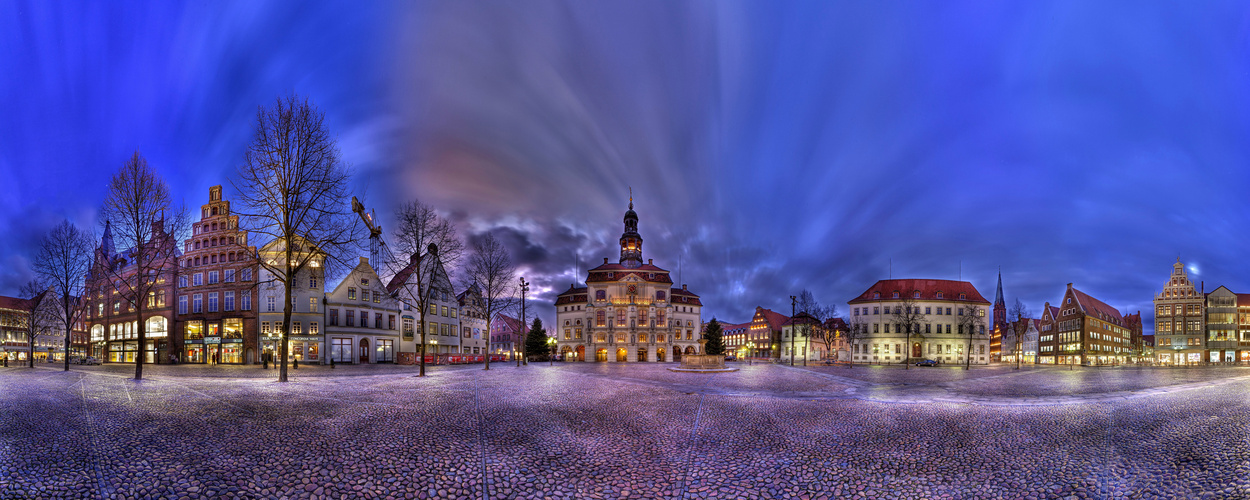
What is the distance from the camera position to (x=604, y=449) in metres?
10.1

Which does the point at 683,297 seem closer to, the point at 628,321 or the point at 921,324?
the point at 628,321

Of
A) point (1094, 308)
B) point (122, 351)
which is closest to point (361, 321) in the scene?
point (122, 351)

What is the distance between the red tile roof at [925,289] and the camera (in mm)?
93500

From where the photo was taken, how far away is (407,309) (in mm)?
68250

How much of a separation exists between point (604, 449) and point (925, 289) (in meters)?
98.9

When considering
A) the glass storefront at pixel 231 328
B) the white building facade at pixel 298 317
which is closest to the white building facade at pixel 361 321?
the white building facade at pixel 298 317

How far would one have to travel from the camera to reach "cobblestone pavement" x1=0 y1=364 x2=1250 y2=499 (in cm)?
778

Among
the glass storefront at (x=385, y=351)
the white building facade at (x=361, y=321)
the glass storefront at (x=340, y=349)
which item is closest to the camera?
the glass storefront at (x=340, y=349)

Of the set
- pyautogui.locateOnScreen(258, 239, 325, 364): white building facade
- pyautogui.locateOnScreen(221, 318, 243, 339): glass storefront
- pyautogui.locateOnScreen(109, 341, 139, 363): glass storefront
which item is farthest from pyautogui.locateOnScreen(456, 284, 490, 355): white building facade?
pyautogui.locateOnScreen(109, 341, 139, 363): glass storefront

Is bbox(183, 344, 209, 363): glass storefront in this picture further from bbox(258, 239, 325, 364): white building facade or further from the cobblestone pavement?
the cobblestone pavement

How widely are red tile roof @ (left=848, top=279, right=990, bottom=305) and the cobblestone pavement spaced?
263ft

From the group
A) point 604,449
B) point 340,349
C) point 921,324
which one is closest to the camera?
point 604,449

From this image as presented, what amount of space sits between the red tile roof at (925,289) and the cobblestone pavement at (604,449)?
8006 centimetres

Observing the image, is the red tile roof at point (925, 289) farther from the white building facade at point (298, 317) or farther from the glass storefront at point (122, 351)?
the glass storefront at point (122, 351)
